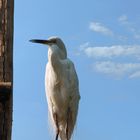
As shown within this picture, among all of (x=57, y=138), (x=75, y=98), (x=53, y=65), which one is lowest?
(x=57, y=138)

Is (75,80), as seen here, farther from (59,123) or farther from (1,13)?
(1,13)

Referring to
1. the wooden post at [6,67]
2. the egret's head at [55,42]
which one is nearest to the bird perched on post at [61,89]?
the egret's head at [55,42]

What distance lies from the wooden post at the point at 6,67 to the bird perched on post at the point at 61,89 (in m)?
1.37

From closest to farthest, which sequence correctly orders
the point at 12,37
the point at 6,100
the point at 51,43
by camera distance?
the point at 6,100 < the point at 12,37 < the point at 51,43

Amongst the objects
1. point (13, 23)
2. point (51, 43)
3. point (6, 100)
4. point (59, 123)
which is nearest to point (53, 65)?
point (51, 43)

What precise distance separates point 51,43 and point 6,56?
1.54m

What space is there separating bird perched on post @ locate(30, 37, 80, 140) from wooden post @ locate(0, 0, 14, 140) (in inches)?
53.7

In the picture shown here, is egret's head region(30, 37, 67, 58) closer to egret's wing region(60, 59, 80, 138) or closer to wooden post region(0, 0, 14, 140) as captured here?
egret's wing region(60, 59, 80, 138)


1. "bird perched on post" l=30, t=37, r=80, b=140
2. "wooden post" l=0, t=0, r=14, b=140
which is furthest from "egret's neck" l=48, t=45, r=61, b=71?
"wooden post" l=0, t=0, r=14, b=140

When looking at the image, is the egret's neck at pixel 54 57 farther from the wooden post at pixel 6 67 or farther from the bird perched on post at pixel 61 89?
the wooden post at pixel 6 67

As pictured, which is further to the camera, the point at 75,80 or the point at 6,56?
the point at 75,80

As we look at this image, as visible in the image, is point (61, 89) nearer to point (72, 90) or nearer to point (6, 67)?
point (72, 90)

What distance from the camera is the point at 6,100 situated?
8.78ft

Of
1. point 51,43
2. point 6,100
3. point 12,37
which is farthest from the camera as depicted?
point 51,43
